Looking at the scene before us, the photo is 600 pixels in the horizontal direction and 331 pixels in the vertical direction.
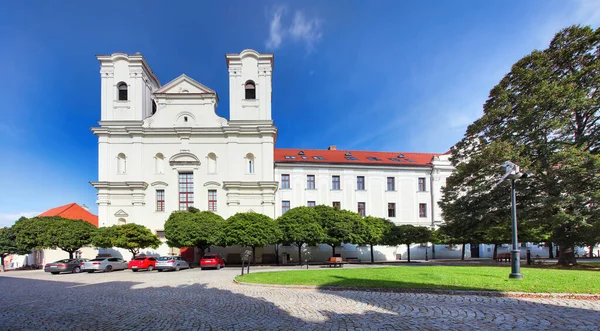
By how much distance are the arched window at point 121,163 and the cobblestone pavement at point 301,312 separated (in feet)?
→ 88.6

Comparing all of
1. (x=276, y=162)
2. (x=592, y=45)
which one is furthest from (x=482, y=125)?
(x=276, y=162)

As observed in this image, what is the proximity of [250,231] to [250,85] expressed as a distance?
1809 cm

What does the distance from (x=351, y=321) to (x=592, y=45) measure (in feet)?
75.1

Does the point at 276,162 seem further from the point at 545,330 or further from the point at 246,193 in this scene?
the point at 545,330

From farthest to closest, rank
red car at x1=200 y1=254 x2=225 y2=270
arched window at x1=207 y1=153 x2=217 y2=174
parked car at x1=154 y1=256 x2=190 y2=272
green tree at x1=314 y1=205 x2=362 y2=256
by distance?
arched window at x1=207 y1=153 x2=217 y2=174 → green tree at x1=314 y1=205 x2=362 y2=256 → red car at x1=200 y1=254 x2=225 y2=270 → parked car at x1=154 y1=256 x2=190 y2=272

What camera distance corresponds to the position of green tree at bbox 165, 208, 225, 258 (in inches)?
1138

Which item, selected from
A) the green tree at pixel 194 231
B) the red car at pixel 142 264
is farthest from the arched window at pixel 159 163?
the red car at pixel 142 264

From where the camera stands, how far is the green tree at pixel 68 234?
101 ft

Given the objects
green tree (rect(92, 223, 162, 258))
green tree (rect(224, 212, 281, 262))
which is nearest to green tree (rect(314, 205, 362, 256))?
green tree (rect(224, 212, 281, 262))

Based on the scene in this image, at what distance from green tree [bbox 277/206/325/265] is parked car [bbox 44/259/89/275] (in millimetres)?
16335

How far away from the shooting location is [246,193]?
37.0 meters

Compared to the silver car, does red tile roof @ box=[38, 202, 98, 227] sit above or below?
above

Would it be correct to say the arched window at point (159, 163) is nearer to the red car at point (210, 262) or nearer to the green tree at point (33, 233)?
the green tree at point (33, 233)

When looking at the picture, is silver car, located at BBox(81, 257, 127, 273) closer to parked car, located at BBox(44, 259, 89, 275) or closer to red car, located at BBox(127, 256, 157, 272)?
parked car, located at BBox(44, 259, 89, 275)
